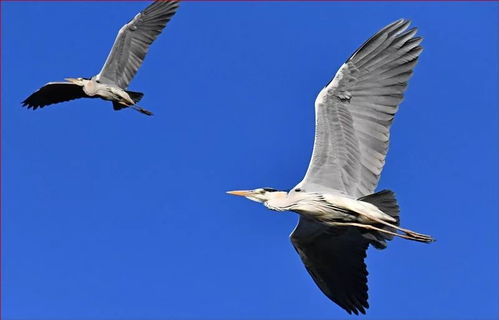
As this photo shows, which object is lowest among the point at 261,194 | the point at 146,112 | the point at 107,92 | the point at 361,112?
the point at 261,194

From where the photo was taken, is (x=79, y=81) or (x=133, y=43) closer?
(x=79, y=81)

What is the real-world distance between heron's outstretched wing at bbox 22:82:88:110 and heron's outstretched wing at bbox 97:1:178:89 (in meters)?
0.83

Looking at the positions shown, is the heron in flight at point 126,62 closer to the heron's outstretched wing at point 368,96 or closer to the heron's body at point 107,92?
the heron's body at point 107,92

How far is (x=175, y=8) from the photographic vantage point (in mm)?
17453

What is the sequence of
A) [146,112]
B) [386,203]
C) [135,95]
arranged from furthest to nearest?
[146,112]
[135,95]
[386,203]

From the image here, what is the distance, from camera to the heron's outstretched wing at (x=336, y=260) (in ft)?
37.1

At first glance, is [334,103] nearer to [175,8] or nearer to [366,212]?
[366,212]

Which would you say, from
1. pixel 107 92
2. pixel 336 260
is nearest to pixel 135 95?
pixel 107 92

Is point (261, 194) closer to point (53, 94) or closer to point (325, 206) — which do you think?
point (325, 206)

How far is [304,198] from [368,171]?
903 mm

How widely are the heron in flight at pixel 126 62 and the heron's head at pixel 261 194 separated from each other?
19.5ft

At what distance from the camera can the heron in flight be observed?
1678cm

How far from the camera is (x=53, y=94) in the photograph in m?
17.9

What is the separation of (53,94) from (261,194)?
826cm
